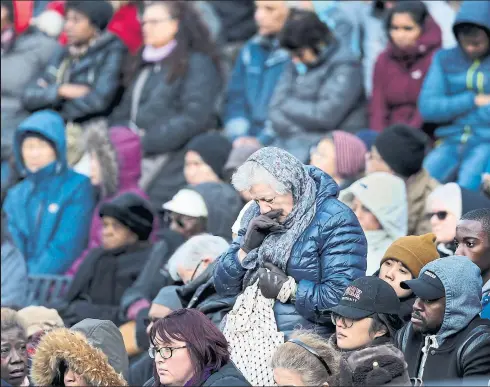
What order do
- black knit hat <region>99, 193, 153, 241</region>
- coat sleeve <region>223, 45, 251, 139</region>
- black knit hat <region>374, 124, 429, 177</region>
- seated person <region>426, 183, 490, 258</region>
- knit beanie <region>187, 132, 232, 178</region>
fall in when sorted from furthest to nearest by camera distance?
coat sleeve <region>223, 45, 251, 139</region>
knit beanie <region>187, 132, 232, 178</region>
black knit hat <region>99, 193, 153, 241</region>
black knit hat <region>374, 124, 429, 177</region>
seated person <region>426, 183, 490, 258</region>

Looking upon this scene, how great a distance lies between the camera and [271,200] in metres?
8.76

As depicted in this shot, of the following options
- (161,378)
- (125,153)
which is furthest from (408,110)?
(161,378)

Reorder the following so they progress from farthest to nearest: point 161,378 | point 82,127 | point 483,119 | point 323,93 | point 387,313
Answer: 1. point 82,127
2. point 323,93
3. point 483,119
4. point 387,313
5. point 161,378

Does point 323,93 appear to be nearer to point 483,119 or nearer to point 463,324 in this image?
point 483,119

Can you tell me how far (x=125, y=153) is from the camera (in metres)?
13.8

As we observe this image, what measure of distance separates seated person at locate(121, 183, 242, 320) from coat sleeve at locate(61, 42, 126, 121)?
10.5 ft

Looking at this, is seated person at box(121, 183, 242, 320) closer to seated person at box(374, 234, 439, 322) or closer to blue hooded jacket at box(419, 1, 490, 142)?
blue hooded jacket at box(419, 1, 490, 142)

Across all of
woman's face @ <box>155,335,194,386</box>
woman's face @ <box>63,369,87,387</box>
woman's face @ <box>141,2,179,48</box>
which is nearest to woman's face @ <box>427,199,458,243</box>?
woman's face @ <box>155,335,194,386</box>

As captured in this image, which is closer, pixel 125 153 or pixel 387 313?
pixel 387 313

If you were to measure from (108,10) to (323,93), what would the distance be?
2.98 m

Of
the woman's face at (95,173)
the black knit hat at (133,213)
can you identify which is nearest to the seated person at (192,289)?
the black knit hat at (133,213)

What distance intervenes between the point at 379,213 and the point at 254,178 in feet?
5.93

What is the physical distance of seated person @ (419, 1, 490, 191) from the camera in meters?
12.4

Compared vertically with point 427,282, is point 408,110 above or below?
below
